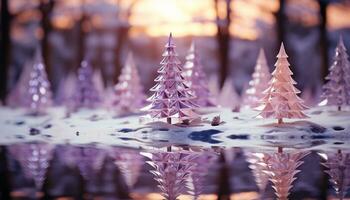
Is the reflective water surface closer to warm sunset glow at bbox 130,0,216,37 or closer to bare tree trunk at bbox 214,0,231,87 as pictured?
bare tree trunk at bbox 214,0,231,87

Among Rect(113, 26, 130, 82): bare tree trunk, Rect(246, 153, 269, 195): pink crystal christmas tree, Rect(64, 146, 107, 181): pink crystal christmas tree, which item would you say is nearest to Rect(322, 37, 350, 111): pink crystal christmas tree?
Rect(246, 153, 269, 195): pink crystal christmas tree

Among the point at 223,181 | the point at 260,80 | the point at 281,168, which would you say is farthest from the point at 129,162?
the point at 260,80

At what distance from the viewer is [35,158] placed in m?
11.7

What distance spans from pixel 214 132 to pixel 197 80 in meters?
2.77

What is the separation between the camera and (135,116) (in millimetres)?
16859

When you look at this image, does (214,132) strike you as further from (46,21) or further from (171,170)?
(46,21)

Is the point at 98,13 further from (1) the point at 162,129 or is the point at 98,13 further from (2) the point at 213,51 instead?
(1) the point at 162,129

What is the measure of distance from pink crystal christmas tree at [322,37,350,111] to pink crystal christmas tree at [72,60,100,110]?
24.7 ft

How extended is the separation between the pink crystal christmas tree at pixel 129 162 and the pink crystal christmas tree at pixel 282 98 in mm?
4133

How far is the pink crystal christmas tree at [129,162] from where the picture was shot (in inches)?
360

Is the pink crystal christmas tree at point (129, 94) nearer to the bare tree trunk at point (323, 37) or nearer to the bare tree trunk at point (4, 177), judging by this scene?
the bare tree trunk at point (4, 177)

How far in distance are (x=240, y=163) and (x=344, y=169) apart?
1862 millimetres

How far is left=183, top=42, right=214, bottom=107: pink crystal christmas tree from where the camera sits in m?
16.9

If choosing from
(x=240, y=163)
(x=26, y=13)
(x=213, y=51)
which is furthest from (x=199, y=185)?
(x=26, y=13)
